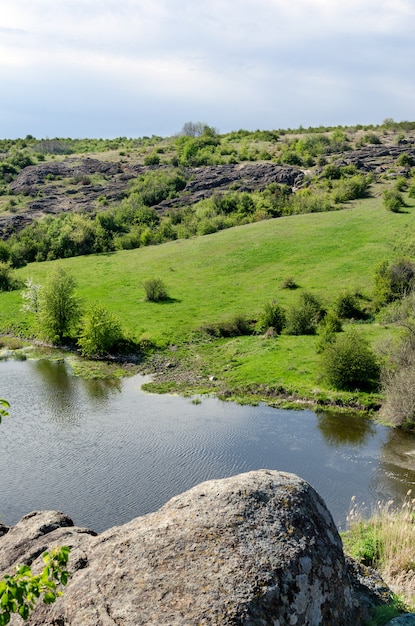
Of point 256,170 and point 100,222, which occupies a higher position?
point 256,170

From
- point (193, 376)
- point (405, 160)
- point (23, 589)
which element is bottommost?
point (193, 376)

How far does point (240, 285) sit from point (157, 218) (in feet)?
135

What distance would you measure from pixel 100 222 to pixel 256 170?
1680 inches

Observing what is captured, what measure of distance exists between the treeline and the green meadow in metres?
4.20

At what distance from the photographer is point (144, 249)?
287 ft

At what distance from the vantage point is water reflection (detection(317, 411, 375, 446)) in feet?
118

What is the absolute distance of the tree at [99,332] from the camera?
177ft

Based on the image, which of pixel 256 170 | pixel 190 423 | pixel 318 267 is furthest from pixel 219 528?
pixel 256 170

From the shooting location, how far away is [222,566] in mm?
7062

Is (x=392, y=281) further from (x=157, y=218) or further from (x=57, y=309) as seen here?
(x=157, y=218)

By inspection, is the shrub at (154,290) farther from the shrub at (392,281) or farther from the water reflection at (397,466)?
the water reflection at (397,466)

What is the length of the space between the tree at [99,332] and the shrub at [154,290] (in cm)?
1207

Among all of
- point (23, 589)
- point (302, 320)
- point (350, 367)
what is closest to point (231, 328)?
point (302, 320)

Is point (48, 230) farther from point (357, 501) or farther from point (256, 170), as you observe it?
point (357, 501)
